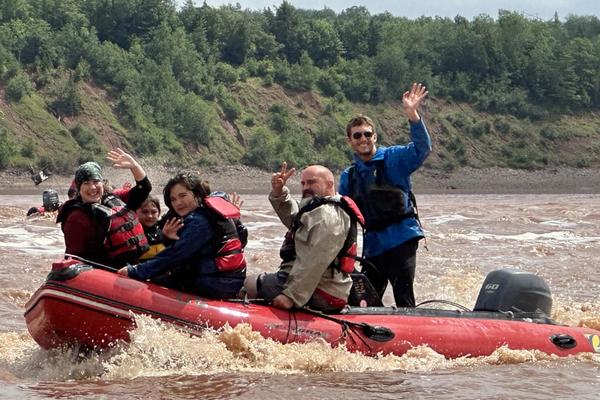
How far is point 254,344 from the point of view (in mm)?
7594

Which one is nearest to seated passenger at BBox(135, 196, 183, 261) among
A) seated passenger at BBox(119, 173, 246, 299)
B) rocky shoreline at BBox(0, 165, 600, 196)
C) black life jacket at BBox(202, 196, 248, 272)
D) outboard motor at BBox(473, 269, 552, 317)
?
seated passenger at BBox(119, 173, 246, 299)

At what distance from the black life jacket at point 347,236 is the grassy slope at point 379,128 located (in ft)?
149

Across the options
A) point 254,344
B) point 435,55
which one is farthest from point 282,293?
point 435,55

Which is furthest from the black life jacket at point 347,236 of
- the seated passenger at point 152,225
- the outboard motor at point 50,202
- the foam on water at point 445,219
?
the foam on water at point 445,219

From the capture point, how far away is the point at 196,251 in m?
7.59

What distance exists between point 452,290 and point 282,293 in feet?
18.2

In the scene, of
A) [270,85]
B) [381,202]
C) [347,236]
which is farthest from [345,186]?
[270,85]

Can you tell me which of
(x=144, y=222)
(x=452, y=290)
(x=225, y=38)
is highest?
(x=225, y=38)

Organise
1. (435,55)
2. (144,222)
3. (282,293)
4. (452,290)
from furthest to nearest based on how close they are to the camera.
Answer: (435,55)
(452,290)
(144,222)
(282,293)

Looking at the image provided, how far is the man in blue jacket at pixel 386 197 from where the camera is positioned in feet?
26.2

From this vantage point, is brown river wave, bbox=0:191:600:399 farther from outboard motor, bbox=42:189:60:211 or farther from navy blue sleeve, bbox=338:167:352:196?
outboard motor, bbox=42:189:60:211

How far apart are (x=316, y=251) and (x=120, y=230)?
1.40 meters

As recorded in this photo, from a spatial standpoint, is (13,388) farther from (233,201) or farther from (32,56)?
(32,56)

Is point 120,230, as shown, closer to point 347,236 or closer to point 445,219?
point 347,236
